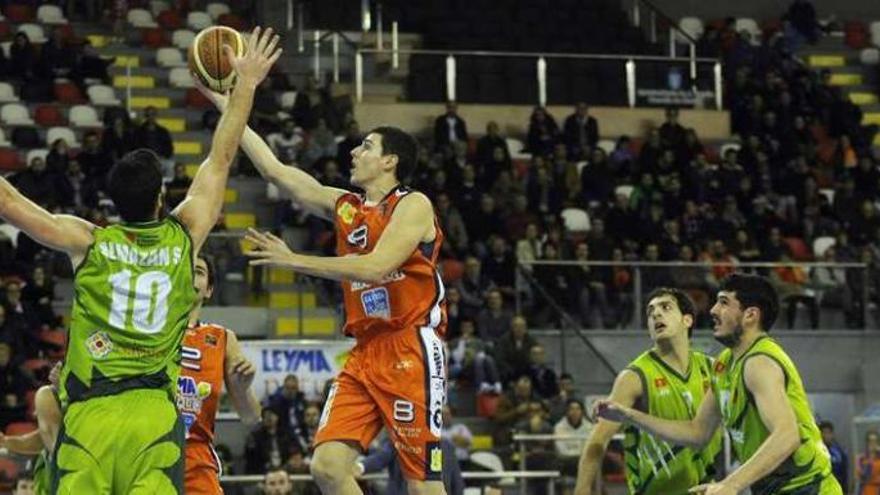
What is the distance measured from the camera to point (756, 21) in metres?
33.6

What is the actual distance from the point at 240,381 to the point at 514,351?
11377 mm

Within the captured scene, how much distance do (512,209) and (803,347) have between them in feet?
13.9

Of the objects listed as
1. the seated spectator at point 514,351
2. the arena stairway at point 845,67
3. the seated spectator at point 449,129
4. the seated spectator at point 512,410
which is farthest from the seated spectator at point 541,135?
the arena stairway at point 845,67

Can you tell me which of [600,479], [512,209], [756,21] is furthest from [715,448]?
[756,21]

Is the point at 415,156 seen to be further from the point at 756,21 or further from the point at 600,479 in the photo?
the point at 756,21

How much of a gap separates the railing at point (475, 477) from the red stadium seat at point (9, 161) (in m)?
8.35

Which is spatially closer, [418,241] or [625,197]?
[418,241]

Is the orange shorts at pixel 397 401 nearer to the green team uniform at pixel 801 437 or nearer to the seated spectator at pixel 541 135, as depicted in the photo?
the green team uniform at pixel 801 437

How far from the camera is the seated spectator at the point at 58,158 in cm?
2259

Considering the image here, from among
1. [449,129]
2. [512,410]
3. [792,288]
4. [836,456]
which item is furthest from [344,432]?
[449,129]

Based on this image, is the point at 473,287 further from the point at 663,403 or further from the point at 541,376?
the point at 663,403

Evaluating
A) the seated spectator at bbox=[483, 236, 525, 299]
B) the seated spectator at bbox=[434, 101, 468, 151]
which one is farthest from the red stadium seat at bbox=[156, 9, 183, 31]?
the seated spectator at bbox=[483, 236, 525, 299]

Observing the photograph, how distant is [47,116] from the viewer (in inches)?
1005

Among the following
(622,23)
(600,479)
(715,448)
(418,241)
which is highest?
(622,23)
